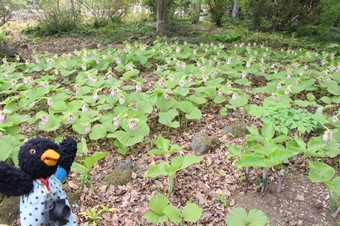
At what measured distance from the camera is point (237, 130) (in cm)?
313

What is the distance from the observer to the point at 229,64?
16.0 ft

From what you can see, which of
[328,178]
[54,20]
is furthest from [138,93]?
[54,20]

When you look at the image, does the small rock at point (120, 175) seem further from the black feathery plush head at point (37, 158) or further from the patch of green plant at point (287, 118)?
the patch of green plant at point (287, 118)

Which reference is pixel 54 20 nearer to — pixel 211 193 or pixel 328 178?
pixel 211 193

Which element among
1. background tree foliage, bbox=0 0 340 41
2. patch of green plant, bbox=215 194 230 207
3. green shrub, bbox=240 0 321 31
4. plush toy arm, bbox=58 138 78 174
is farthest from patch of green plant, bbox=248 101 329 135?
green shrub, bbox=240 0 321 31

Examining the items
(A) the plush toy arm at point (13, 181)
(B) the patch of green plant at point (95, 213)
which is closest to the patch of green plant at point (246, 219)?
(B) the patch of green plant at point (95, 213)

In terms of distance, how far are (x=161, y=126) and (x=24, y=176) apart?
2052 mm

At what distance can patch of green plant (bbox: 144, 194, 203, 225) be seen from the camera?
1.78m

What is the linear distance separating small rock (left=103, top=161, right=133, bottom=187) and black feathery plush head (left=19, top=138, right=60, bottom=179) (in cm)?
101

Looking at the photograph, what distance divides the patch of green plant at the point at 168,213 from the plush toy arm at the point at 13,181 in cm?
77

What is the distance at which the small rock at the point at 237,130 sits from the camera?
309 centimetres

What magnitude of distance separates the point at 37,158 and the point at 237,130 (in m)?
2.27

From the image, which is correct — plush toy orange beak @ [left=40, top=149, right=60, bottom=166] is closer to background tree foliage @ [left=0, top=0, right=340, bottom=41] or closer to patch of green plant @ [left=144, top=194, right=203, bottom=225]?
patch of green plant @ [left=144, top=194, right=203, bottom=225]

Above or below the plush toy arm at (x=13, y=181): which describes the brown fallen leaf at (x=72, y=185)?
below
